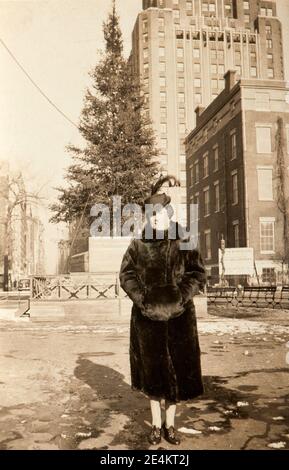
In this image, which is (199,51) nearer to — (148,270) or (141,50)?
(141,50)

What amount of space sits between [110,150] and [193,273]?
23.4m

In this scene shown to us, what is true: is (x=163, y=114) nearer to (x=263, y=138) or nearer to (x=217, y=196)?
(x=217, y=196)

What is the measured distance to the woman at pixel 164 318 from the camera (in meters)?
3.57

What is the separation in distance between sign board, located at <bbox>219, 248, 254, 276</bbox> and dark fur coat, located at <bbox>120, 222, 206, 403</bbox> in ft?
52.4

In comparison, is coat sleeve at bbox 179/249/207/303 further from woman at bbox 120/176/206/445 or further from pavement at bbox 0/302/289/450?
pavement at bbox 0/302/289/450

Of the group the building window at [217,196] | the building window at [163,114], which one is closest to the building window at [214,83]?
the building window at [163,114]

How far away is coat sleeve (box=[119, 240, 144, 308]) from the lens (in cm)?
369

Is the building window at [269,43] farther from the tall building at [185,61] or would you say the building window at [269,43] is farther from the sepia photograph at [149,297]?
the sepia photograph at [149,297]

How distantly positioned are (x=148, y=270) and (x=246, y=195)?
28.7m

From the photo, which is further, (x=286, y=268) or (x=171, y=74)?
(x=171, y=74)

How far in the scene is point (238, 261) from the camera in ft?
64.2

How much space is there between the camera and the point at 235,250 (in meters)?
19.7

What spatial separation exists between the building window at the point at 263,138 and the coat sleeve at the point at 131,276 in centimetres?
3011

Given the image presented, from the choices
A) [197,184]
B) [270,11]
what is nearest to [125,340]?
[197,184]
